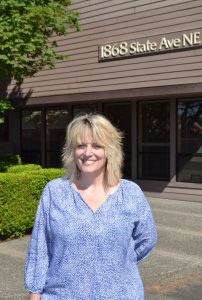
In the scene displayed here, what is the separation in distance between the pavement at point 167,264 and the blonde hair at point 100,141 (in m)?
3.09

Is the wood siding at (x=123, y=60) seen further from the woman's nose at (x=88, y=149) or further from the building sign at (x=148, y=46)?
the woman's nose at (x=88, y=149)

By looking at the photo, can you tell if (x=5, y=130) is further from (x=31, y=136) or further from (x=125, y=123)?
(x=125, y=123)

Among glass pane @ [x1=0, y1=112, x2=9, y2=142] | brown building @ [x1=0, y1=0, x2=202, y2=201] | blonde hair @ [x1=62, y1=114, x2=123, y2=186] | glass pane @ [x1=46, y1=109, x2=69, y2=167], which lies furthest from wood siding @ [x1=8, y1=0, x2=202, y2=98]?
blonde hair @ [x1=62, y1=114, x2=123, y2=186]

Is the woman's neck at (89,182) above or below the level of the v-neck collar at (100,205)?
above

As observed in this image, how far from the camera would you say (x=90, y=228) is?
2264mm

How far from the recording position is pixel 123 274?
7.61 feet

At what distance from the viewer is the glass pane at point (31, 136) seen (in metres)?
16.6

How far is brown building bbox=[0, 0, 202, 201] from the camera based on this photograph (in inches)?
460

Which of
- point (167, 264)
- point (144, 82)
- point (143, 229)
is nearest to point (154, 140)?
point (144, 82)

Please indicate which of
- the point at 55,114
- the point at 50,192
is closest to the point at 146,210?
the point at 50,192

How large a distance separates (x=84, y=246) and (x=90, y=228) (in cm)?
9

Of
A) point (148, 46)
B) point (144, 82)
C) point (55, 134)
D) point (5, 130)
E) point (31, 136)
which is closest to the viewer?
point (148, 46)

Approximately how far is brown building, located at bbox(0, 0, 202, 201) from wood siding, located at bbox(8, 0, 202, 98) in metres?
0.02

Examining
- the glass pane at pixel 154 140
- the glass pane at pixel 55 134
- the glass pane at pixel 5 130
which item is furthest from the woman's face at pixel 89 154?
the glass pane at pixel 5 130
